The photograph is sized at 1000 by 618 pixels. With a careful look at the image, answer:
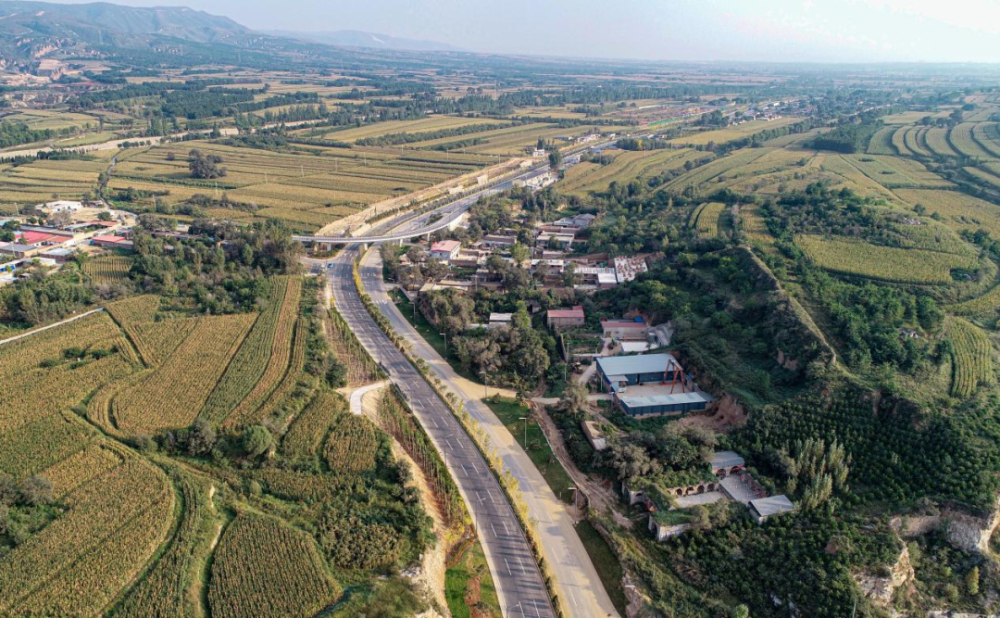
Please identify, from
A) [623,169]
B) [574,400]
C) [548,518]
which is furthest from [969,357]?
[623,169]

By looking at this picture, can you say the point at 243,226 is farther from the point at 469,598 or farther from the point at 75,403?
the point at 469,598

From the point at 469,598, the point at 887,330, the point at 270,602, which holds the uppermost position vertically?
the point at 887,330

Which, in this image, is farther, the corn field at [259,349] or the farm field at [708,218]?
the farm field at [708,218]

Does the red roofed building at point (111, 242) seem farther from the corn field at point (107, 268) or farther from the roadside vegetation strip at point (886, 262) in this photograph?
the roadside vegetation strip at point (886, 262)

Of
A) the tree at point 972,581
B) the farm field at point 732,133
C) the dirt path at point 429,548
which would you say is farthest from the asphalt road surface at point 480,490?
the farm field at point 732,133

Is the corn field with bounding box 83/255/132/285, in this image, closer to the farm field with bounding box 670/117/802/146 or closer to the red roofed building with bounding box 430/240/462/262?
the red roofed building with bounding box 430/240/462/262

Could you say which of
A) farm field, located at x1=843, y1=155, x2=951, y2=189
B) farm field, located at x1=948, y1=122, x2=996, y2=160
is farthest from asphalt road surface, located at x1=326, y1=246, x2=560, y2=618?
farm field, located at x1=948, y1=122, x2=996, y2=160

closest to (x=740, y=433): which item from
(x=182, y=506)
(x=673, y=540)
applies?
(x=673, y=540)

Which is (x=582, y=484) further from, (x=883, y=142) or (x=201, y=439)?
(x=883, y=142)

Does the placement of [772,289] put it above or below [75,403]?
above
